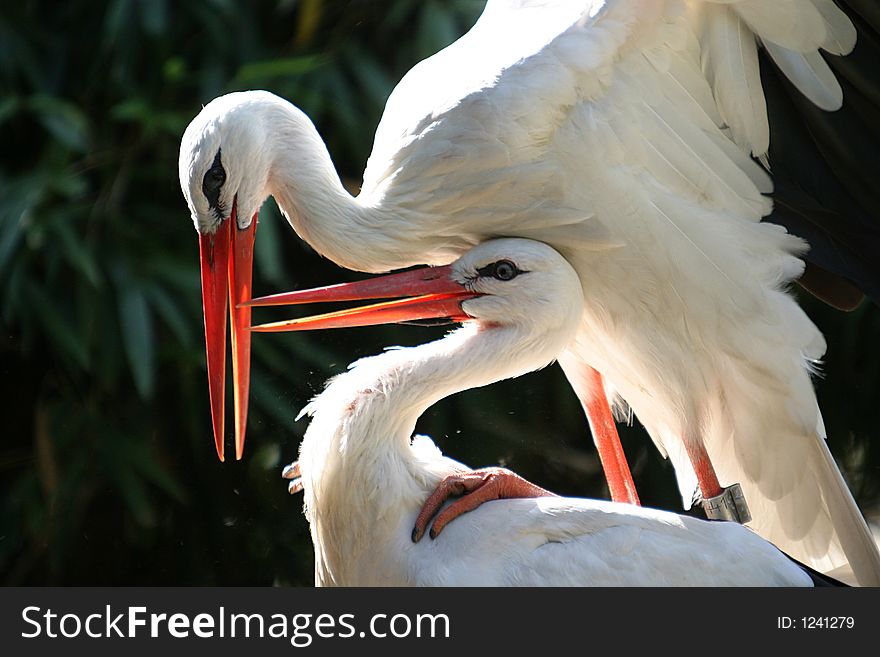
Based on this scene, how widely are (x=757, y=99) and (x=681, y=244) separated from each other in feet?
0.58

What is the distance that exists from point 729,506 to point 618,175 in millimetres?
408

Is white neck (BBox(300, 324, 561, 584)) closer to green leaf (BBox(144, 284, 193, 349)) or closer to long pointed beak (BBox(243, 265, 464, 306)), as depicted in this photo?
long pointed beak (BBox(243, 265, 464, 306))

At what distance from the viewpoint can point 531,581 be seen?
1.26m

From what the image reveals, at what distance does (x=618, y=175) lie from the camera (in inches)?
57.0

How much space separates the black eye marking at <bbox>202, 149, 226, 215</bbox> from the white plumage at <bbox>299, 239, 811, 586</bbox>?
0.23 meters

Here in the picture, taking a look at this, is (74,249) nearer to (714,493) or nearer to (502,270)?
(502,270)

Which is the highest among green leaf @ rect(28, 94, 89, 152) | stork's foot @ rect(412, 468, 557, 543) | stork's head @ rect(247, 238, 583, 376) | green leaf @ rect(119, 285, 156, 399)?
green leaf @ rect(28, 94, 89, 152)

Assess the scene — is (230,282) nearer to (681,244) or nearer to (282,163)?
(282,163)

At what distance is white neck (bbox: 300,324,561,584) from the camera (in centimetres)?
134

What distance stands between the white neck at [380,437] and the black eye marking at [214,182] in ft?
0.74

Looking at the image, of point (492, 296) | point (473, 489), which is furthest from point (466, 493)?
point (492, 296)

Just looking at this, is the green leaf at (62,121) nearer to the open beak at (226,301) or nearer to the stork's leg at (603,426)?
the open beak at (226,301)

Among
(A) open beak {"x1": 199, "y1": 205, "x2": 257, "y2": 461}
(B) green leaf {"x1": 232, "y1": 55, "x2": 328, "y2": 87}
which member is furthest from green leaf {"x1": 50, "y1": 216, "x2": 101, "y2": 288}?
(A) open beak {"x1": 199, "y1": 205, "x2": 257, "y2": 461}

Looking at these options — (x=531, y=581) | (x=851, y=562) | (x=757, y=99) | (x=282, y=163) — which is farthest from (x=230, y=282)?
(x=851, y=562)
